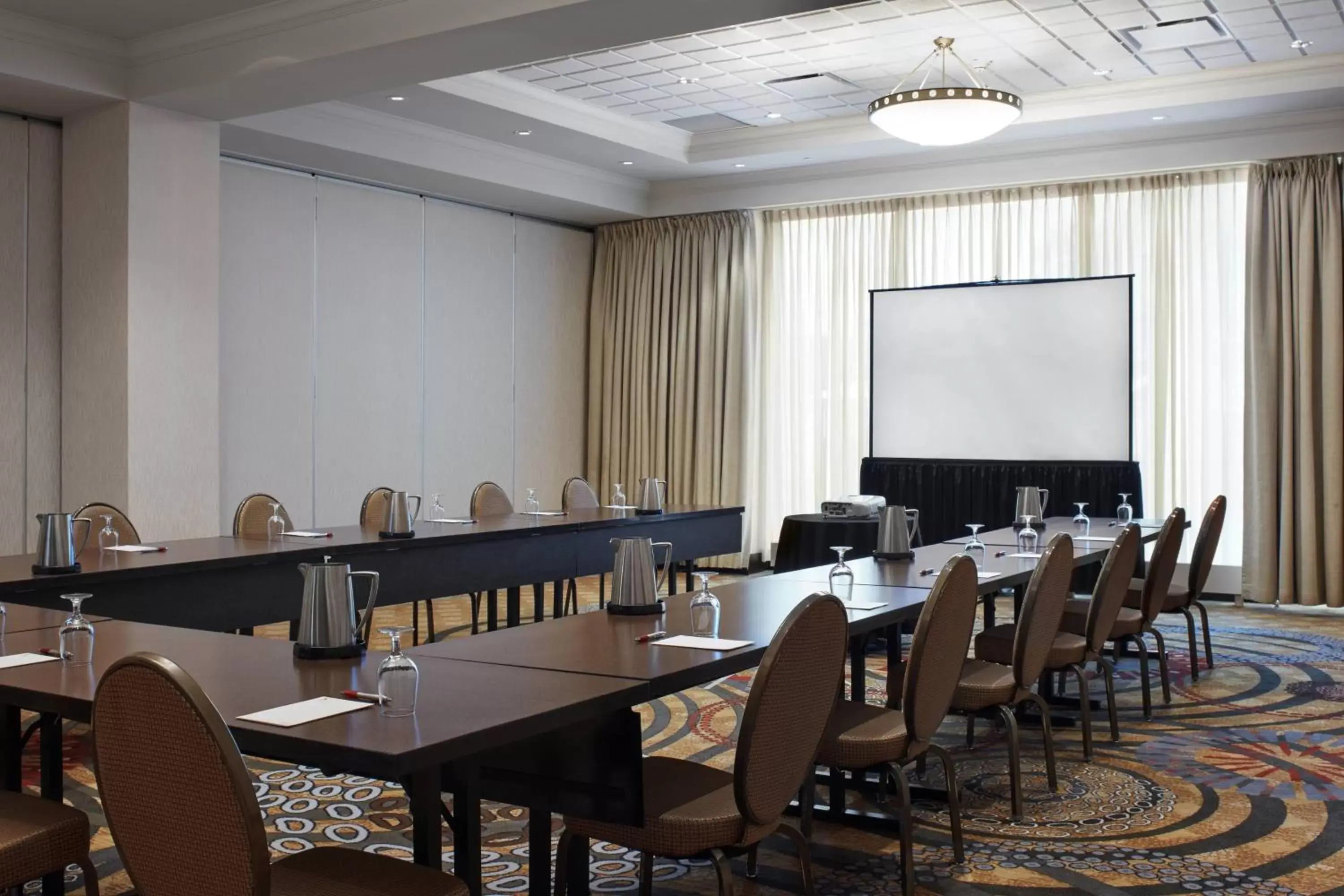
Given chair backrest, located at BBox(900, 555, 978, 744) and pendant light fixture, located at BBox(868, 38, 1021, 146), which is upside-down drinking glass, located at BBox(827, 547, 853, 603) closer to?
chair backrest, located at BBox(900, 555, 978, 744)

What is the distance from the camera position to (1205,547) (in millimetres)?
6043

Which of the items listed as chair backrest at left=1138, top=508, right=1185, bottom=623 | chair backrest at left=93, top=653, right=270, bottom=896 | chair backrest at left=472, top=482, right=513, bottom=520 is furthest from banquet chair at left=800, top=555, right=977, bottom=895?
chair backrest at left=472, top=482, right=513, bottom=520

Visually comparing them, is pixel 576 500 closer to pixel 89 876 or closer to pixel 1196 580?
pixel 1196 580

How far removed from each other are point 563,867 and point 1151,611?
3674 millimetres

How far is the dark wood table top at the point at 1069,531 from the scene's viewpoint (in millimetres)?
6062

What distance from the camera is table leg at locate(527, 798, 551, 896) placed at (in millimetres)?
2783

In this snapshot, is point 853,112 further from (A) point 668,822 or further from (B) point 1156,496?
(A) point 668,822

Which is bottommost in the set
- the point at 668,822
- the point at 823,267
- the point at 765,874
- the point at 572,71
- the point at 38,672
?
the point at 765,874

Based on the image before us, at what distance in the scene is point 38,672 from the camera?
109 inches

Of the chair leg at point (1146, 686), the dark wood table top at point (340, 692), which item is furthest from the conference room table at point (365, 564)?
the chair leg at point (1146, 686)

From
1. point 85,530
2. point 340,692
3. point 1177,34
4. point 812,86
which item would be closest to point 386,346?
point 812,86

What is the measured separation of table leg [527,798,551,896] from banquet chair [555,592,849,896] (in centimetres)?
3

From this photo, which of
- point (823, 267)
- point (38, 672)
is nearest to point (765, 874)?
point (38, 672)

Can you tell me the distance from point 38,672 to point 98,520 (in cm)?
283
